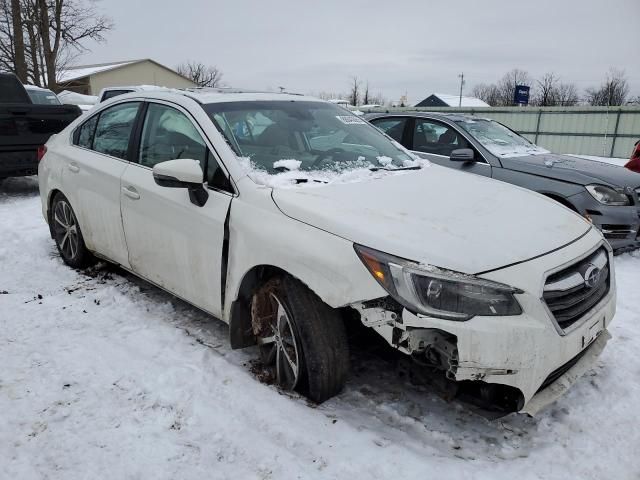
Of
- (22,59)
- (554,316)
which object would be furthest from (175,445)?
(22,59)

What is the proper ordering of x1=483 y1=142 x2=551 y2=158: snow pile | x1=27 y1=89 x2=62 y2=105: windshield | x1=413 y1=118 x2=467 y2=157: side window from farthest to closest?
x1=27 y1=89 x2=62 y2=105: windshield < x1=413 y1=118 x2=467 y2=157: side window < x1=483 y1=142 x2=551 y2=158: snow pile

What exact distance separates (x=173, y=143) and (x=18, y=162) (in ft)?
18.2

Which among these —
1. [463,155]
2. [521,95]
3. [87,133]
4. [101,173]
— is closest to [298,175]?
[101,173]

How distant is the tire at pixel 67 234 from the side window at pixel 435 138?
4.28 meters

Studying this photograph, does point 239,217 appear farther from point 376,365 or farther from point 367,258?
point 376,365

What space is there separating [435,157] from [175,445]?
16.7 ft

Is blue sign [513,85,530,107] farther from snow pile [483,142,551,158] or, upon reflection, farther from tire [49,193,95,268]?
tire [49,193,95,268]

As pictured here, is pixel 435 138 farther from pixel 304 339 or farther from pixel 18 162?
pixel 18 162

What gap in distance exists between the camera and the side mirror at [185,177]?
2.87 m

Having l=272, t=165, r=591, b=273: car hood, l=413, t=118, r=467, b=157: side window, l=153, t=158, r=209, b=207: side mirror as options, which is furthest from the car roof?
l=413, t=118, r=467, b=157: side window

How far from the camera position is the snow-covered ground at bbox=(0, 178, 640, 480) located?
2.24m

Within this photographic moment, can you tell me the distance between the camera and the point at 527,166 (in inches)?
229

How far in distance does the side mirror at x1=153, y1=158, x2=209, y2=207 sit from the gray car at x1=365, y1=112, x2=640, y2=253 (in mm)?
3813

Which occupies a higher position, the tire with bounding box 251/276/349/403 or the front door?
the front door
